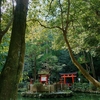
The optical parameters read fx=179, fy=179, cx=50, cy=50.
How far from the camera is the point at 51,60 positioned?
24.9 m

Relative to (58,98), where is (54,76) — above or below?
above

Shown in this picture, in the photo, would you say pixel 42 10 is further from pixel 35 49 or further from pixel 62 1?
pixel 35 49

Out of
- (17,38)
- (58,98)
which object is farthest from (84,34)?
(58,98)

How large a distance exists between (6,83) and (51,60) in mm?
22289

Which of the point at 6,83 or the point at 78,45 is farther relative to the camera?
the point at 78,45

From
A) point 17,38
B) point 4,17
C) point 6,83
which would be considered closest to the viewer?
point 6,83

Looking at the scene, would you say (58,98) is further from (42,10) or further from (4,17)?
(4,17)

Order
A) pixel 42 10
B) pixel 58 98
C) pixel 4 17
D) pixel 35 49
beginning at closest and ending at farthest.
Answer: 1. pixel 4 17
2. pixel 42 10
3. pixel 58 98
4. pixel 35 49

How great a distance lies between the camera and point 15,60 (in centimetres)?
279

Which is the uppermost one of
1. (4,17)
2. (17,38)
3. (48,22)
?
(48,22)

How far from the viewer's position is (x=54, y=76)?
29125 millimetres

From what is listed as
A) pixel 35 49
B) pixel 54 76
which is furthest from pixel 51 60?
pixel 54 76

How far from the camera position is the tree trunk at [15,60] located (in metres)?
2.63

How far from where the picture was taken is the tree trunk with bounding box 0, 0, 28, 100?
2.63 meters
